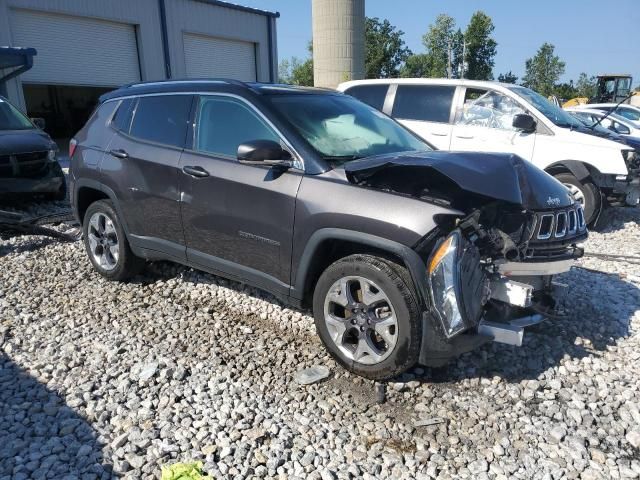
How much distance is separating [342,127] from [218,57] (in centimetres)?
2152

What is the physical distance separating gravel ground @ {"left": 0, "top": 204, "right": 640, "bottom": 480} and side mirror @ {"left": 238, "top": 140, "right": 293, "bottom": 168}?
136cm

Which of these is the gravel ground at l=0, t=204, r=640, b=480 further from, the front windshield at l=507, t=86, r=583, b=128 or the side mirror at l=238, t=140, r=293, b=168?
the front windshield at l=507, t=86, r=583, b=128

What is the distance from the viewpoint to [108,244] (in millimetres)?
5090

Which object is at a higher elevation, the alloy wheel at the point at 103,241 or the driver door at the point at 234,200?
the driver door at the point at 234,200

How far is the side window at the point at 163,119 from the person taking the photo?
4.34 m

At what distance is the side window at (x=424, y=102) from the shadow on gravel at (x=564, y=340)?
3.93m

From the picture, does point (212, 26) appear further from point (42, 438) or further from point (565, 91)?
point (565, 91)

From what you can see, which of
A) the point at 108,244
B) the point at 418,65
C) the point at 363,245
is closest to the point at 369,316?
the point at 363,245


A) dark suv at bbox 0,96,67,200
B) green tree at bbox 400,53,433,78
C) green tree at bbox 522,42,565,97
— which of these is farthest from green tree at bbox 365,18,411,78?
dark suv at bbox 0,96,67,200

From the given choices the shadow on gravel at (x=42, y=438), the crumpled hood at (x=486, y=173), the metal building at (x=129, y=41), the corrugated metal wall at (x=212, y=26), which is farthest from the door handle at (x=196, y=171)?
the corrugated metal wall at (x=212, y=26)

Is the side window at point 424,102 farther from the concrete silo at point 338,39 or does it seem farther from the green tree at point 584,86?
the green tree at point 584,86

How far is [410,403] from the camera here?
126 inches

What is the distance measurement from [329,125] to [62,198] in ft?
20.5

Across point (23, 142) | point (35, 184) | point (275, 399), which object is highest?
point (23, 142)
